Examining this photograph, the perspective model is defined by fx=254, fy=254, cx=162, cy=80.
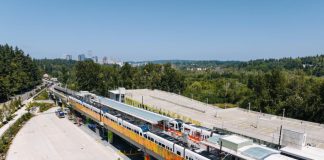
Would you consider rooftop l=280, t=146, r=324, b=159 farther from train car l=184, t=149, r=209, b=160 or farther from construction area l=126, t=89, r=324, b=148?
construction area l=126, t=89, r=324, b=148

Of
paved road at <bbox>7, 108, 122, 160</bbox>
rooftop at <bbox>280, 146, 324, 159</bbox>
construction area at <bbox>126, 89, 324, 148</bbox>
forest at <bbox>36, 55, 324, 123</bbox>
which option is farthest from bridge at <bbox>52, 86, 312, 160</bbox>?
forest at <bbox>36, 55, 324, 123</bbox>

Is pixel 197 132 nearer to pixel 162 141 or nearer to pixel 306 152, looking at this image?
pixel 162 141

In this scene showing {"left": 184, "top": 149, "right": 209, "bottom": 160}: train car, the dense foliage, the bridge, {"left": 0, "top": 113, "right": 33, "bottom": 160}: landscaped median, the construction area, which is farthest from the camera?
the dense foliage

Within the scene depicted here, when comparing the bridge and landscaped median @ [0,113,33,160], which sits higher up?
the bridge

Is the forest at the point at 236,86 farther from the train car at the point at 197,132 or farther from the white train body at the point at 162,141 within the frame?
the white train body at the point at 162,141

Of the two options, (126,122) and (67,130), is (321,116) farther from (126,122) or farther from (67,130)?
(67,130)

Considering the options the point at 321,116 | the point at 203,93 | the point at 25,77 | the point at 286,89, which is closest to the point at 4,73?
the point at 25,77

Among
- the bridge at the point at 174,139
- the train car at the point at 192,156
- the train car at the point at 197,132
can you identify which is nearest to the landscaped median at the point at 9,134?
the bridge at the point at 174,139
